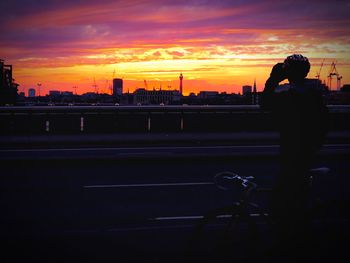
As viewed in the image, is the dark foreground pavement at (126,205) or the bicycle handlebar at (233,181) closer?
the bicycle handlebar at (233,181)

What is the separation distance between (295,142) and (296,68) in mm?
650

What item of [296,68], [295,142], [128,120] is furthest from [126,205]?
[128,120]

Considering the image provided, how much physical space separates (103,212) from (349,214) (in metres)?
4.74

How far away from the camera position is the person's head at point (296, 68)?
15.1 feet

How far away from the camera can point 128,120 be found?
26.0 metres

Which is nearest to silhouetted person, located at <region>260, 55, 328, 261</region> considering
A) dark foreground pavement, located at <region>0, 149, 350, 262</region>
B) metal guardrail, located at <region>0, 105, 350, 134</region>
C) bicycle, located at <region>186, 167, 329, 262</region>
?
bicycle, located at <region>186, 167, 329, 262</region>

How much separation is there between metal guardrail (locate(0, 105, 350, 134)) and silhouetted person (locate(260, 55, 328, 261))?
67.2 feet

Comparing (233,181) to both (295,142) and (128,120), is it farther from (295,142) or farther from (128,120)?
(128,120)

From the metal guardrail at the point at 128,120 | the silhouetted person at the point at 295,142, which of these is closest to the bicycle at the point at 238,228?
the silhouetted person at the point at 295,142

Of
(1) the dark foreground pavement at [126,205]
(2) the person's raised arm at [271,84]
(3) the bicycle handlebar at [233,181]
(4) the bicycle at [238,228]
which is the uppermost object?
(2) the person's raised arm at [271,84]

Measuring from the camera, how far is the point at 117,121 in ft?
84.2

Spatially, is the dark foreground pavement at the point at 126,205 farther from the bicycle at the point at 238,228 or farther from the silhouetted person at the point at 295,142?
the silhouetted person at the point at 295,142

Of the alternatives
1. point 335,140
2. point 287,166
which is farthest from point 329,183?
point 335,140

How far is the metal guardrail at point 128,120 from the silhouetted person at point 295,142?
67.2 ft
